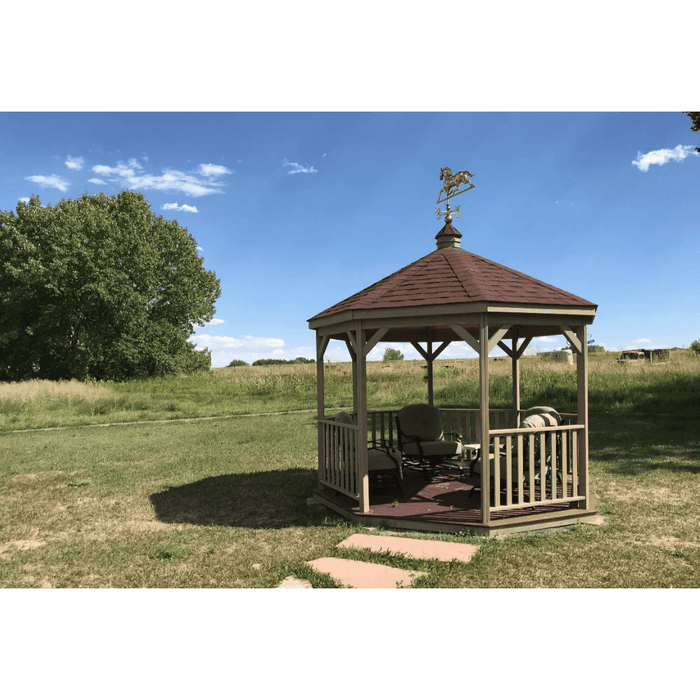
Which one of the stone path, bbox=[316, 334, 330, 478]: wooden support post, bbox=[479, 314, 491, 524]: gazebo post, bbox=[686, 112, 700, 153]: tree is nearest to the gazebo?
bbox=[479, 314, 491, 524]: gazebo post

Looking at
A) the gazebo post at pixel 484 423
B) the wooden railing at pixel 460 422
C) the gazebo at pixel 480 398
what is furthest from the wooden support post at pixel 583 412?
the gazebo post at pixel 484 423

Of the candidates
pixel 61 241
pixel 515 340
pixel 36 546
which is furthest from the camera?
pixel 61 241

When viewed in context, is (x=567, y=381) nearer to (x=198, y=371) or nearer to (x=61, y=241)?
(x=198, y=371)

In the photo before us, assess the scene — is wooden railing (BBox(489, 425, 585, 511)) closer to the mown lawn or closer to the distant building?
the mown lawn

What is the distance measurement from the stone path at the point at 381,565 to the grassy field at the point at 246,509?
0.13 metres

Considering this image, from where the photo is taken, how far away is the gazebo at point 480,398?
5680 millimetres

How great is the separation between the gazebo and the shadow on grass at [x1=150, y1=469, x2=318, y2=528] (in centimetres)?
57

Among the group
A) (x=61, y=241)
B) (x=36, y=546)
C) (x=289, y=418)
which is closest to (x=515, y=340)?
(x=36, y=546)

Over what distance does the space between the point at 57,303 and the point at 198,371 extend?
9958 millimetres

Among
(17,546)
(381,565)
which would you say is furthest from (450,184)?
(17,546)

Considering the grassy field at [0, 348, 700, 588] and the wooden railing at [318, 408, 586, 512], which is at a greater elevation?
the wooden railing at [318, 408, 586, 512]

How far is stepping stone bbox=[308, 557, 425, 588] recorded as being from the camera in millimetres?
4359

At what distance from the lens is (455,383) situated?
75.5 ft

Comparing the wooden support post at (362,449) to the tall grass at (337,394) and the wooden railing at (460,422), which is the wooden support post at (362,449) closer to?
the wooden railing at (460,422)
